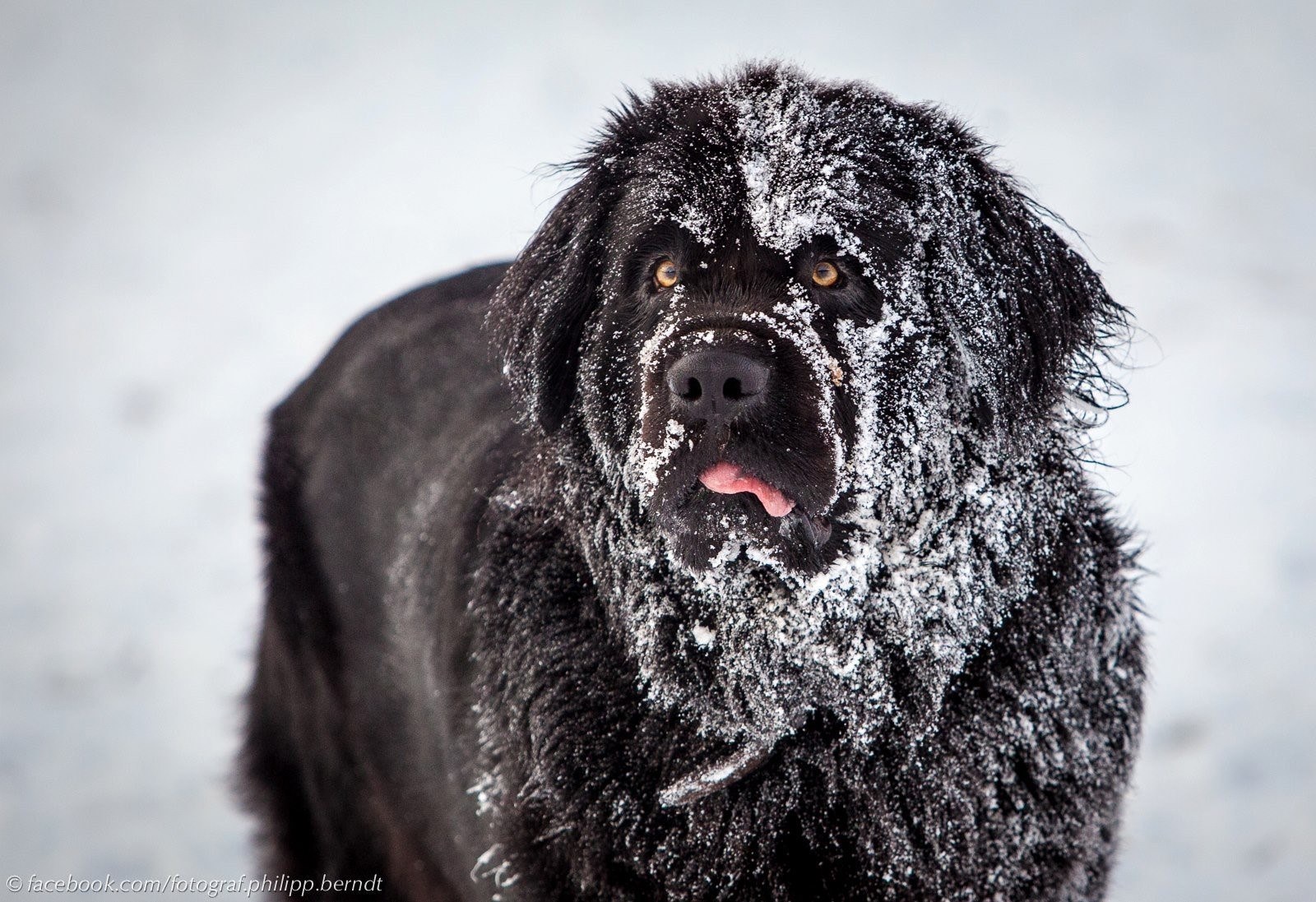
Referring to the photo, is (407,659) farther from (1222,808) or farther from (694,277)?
(1222,808)

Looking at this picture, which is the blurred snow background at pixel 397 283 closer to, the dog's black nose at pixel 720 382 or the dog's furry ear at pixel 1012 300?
the dog's furry ear at pixel 1012 300

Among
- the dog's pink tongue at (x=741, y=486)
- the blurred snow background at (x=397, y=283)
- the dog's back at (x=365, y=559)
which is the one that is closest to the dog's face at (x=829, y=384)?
the dog's pink tongue at (x=741, y=486)

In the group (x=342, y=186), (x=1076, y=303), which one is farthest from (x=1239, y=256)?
(x=342, y=186)

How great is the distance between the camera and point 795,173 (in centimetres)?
244

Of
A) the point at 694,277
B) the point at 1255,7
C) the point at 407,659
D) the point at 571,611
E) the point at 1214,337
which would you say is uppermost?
the point at 1255,7

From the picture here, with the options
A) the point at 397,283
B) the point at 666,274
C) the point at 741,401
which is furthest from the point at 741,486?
the point at 397,283

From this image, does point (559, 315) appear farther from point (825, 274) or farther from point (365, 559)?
point (365, 559)

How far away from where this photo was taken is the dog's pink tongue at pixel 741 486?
2.24 meters

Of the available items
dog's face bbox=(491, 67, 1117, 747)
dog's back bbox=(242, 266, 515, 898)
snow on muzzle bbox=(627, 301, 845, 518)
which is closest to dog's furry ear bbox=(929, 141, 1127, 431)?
dog's face bbox=(491, 67, 1117, 747)

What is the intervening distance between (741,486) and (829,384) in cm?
28

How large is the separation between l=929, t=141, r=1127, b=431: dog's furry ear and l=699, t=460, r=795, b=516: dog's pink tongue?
53 cm

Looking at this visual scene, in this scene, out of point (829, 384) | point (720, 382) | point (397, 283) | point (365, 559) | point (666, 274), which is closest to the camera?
point (720, 382)

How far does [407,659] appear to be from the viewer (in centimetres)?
325

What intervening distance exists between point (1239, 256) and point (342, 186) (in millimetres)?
5524
